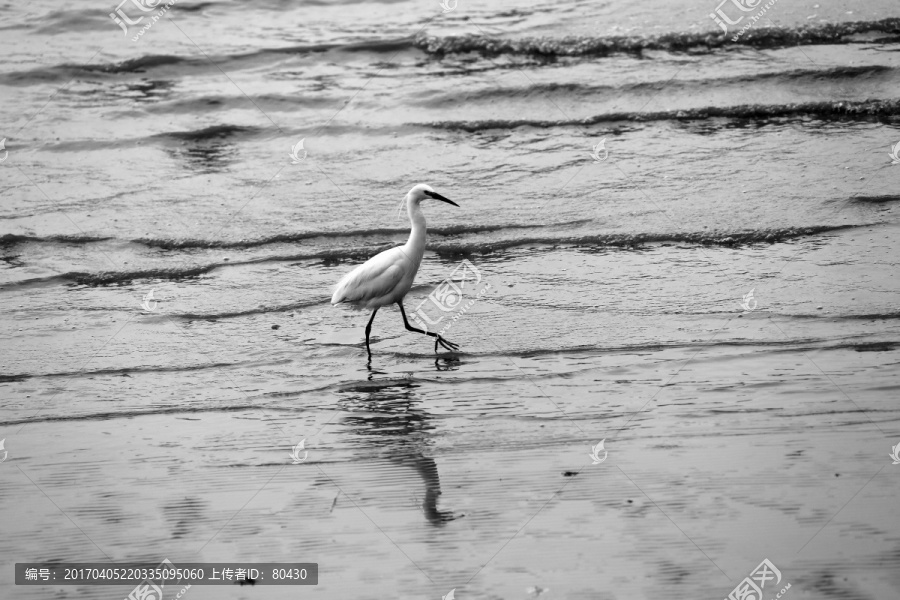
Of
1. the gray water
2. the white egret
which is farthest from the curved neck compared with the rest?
the gray water

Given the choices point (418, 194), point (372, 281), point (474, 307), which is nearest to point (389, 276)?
point (372, 281)

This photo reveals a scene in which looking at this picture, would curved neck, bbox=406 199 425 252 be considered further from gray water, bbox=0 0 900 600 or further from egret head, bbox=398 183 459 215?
gray water, bbox=0 0 900 600

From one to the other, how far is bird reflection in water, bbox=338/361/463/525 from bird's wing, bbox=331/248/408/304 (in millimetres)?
707

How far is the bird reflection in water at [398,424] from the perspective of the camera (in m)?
4.49

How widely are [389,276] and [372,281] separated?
0.12 m

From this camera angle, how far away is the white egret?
6.57 metres

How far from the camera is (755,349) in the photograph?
19.0ft

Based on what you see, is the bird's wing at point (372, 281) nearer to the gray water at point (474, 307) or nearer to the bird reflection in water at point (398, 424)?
the gray water at point (474, 307)

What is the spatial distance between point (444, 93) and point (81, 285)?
591 centimetres

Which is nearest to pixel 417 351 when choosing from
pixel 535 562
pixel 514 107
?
pixel 535 562

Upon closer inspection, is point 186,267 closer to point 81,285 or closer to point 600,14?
point 81,285

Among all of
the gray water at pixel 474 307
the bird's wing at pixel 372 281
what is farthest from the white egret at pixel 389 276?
the gray water at pixel 474 307

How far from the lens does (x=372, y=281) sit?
6.57 m

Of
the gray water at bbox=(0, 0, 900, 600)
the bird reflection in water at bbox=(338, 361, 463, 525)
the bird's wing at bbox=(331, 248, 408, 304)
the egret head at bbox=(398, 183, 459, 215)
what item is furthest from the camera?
the egret head at bbox=(398, 183, 459, 215)
